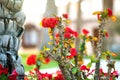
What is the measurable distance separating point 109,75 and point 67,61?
0.64m

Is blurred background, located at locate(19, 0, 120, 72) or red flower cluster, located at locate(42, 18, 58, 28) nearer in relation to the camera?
red flower cluster, located at locate(42, 18, 58, 28)

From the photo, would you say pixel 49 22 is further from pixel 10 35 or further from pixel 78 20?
pixel 78 20

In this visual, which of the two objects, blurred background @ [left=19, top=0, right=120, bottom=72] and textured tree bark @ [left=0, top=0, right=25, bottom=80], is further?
blurred background @ [left=19, top=0, right=120, bottom=72]

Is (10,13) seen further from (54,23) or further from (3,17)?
(54,23)

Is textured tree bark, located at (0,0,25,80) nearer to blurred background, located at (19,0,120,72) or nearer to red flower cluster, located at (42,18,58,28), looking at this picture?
red flower cluster, located at (42,18,58,28)

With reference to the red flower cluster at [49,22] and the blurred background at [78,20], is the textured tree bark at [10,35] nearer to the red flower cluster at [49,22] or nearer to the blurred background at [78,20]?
the red flower cluster at [49,22]

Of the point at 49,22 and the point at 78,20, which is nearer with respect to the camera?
the point at 49,22

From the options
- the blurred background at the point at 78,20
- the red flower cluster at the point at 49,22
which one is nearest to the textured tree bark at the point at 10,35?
the red flower cluster at the point at 49,22

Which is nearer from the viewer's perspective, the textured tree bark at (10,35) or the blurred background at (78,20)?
the textured tree bark at (10,35)

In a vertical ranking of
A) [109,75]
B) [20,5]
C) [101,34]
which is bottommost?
[109,75]

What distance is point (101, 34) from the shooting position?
6.48 meters

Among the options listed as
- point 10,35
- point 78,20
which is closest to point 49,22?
point 10,35

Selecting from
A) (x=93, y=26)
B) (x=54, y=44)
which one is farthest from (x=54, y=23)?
(x=93, y=26)

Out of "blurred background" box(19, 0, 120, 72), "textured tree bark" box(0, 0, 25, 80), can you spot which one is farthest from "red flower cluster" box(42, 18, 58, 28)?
"blurred background" box(19, 0, 120, 72)
